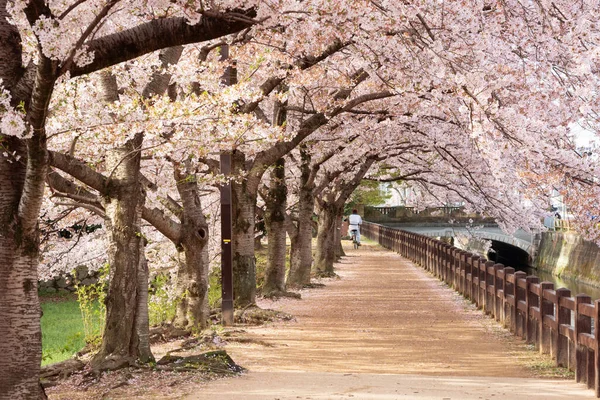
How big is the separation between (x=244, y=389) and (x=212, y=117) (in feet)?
11.6

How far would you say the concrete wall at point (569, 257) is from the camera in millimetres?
36875

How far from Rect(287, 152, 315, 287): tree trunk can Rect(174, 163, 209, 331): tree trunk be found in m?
10.8

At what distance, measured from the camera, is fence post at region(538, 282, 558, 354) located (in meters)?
11.9

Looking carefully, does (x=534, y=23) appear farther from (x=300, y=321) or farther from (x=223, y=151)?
(x=300, y=321)

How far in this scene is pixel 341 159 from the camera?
2766cm

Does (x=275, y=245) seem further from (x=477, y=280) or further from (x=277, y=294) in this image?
(x=477, y=280)

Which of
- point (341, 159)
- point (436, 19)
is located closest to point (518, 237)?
point (341, 159)

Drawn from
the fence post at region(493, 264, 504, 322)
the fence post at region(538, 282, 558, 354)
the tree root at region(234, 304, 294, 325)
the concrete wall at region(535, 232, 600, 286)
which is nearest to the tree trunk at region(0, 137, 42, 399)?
the fence post at region(538, 282, 558, 354)

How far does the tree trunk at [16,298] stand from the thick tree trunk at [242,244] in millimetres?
9552

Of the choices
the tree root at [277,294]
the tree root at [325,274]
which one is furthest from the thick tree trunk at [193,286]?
the tree root at [325,274]

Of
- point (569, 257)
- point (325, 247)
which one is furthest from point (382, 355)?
point (569, 257)

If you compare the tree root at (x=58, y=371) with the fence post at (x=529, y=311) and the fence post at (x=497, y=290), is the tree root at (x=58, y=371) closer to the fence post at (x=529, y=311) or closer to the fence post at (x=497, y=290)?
the fence post at (x=529, y=311)

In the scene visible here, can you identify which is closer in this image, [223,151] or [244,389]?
[244,389]

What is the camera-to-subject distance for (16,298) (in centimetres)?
739
